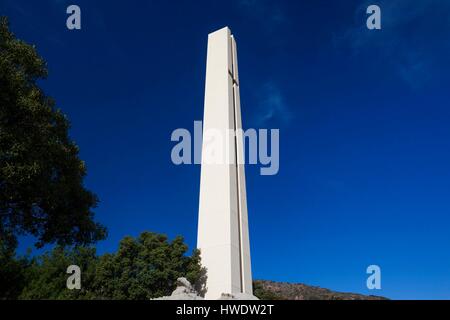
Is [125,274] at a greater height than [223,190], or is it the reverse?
[223,190]

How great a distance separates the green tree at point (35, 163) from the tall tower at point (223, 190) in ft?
21.7

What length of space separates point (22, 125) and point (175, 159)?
839 cm

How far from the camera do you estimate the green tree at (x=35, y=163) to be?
16609 millimetres

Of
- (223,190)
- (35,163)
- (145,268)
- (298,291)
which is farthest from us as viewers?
(298,291)

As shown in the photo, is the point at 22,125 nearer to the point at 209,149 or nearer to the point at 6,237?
the point at 6,237

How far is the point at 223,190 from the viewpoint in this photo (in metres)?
21.1

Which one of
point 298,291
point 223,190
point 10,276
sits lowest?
point 298,291

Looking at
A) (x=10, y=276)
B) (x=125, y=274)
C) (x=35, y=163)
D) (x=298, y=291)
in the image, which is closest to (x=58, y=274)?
(x=10, y=276)

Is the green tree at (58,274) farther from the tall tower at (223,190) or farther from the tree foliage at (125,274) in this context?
the tall tower at (223,190)

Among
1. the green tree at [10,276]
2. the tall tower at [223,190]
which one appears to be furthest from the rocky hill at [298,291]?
the green tree at [10,276]

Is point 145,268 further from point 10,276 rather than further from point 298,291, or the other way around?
point 298,291

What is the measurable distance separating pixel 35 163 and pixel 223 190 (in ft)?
30.7
